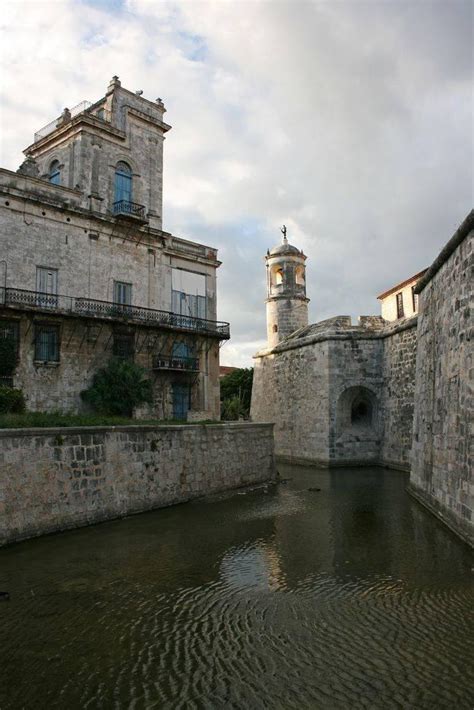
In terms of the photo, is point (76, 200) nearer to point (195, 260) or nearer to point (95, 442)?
point (195, 260)

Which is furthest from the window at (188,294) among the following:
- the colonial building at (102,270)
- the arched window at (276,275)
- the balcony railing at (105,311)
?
the arched window at (276,275)

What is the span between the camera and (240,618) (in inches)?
233

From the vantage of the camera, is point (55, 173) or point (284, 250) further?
point (284, 250)

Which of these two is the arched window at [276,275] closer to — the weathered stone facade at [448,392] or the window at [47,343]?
the window at [47,343]

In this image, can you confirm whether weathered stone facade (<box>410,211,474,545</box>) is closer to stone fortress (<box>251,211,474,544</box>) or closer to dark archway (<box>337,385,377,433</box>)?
stone fortress (<box>251,211,474,544</box>)

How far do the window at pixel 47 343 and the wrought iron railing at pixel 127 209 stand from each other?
5310 millimetres

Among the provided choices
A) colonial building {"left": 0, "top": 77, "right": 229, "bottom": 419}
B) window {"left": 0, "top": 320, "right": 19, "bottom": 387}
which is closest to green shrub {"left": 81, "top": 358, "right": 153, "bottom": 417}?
colonial building {"left": 0, "top": 77, "right": 229, "bottom": 419}

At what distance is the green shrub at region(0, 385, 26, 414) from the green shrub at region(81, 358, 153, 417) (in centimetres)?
292

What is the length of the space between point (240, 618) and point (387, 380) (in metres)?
17.4

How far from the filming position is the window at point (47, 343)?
675 inches

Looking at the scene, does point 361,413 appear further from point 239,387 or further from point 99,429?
point 239,387

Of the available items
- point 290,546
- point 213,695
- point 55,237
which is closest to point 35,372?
point 55,237

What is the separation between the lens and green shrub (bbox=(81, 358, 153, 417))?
18000mm

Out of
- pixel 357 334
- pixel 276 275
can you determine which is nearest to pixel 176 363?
pixel 357 334
